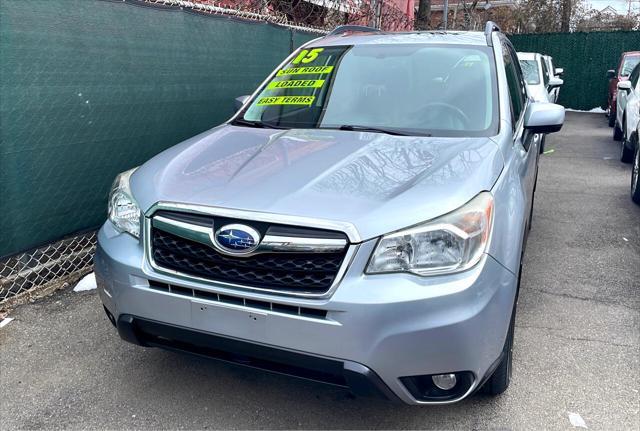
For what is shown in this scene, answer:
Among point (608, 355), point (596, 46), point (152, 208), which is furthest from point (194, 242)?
point (596, 46)

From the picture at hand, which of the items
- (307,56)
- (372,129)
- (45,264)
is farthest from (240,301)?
(45,264)

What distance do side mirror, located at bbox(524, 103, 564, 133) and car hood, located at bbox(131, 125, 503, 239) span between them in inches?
27.2

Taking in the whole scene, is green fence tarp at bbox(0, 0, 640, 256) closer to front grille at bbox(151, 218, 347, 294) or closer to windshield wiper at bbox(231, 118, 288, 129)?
windshield wiper at bbox(231, 118, 288, 129)

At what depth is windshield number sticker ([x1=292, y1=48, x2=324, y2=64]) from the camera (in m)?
4.10

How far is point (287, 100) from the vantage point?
378 cm

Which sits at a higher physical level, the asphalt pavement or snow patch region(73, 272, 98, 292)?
the asphalt pavement

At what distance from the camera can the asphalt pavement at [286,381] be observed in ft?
8.93

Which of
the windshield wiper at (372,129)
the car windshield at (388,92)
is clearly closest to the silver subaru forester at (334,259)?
the windshield wiper at (372,129)

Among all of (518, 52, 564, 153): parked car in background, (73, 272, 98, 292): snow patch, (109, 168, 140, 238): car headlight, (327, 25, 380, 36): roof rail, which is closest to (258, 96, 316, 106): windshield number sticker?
(327, 25, 380, 36): roof rail

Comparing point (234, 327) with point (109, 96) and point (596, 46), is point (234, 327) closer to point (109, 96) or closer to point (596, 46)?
point (109, 96)

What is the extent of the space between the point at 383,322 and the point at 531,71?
1017 cm

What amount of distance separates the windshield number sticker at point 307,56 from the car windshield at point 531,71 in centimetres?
757

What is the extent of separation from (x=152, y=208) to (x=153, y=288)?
35 centimetres

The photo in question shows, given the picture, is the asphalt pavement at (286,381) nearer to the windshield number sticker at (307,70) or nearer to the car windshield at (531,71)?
the windshield number sticker at (307,70)
